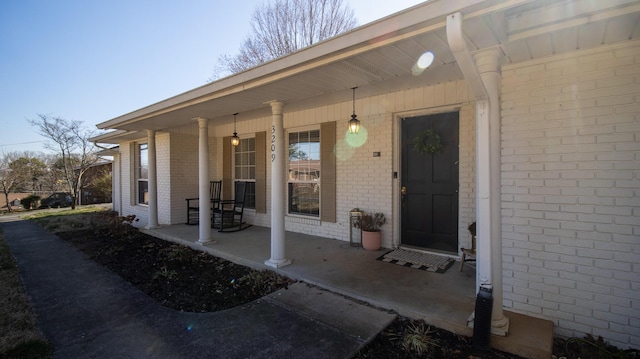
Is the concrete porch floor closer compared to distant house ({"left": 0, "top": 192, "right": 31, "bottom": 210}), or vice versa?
the concrete porch floor

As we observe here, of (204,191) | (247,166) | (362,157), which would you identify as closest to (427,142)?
(362,157)

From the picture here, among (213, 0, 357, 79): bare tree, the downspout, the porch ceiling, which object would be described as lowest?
the downspout

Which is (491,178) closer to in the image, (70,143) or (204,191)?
(204,191)

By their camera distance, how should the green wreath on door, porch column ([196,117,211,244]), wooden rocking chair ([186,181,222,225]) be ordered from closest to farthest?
the green wreath on door → porch column ([196,117,211,244]) → wooden rocking chair ([186,181,222,225])

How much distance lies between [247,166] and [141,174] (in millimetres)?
3946

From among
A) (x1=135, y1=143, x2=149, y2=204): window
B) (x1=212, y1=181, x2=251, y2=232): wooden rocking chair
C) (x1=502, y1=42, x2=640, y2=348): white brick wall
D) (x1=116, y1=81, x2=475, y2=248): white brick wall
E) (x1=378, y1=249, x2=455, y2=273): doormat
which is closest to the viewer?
(x1=502, y1=42, x2=640, y2=348): white brick wall

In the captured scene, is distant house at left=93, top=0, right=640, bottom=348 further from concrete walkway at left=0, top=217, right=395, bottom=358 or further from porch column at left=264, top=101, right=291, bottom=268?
concrete walkway at left=0, top=217, right=395, bottom=358

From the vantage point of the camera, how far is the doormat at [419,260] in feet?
12.4

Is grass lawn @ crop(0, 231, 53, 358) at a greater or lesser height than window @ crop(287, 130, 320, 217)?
lesser

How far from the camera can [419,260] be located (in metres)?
4.03

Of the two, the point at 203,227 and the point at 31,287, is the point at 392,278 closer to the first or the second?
the point at 203,227

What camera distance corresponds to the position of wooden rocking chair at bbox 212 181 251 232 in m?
6.48

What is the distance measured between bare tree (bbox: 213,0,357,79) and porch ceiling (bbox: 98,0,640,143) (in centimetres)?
851

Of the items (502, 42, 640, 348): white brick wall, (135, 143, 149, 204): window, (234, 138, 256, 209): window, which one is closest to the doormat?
(502, 42, 640, 348): white brick wall
